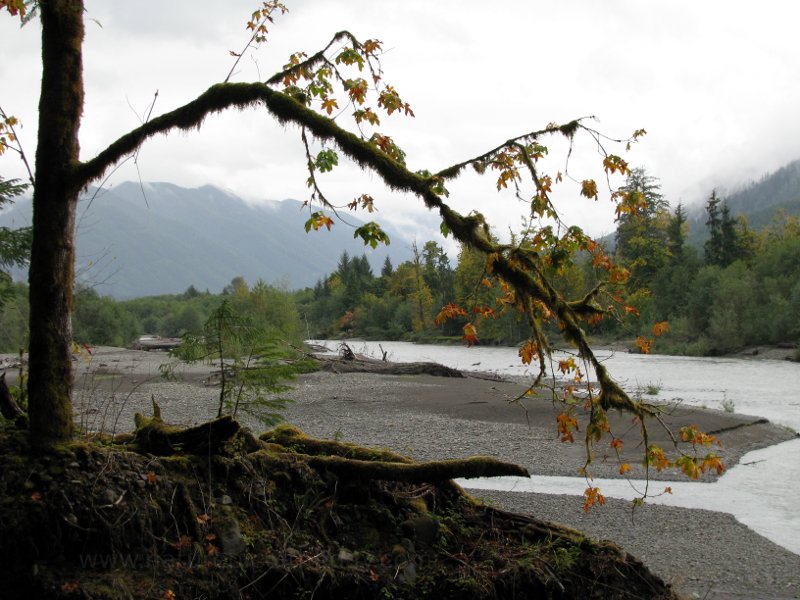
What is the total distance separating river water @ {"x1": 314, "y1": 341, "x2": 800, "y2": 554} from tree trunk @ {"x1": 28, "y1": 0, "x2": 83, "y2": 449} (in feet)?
11.7

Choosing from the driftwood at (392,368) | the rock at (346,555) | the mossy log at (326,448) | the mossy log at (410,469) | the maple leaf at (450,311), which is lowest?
the driftwood at (392,368)

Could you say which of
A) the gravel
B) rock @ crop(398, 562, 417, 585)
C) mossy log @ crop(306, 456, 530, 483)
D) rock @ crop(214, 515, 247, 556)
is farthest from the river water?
rock @ crop(214, 515, 247, 556)

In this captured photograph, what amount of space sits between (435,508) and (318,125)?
3165mm

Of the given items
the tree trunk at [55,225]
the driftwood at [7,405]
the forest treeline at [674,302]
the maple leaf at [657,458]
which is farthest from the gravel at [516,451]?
the forest treeline at [674,302]

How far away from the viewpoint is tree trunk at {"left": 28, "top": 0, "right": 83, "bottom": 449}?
4.41m

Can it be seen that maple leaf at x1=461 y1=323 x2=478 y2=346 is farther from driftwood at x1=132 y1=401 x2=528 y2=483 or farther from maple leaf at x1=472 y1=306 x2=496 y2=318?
driftwood at x1=132 y1=401 x2=528 y2=483

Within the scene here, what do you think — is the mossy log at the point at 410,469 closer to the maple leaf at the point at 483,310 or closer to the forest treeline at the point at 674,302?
the maple leaf at the point at 483,310

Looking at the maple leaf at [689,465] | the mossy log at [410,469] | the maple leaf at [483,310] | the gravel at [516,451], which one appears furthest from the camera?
the gravel at [516,451]

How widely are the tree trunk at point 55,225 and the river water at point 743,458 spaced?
3.58m

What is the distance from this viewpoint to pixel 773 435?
16906 mm

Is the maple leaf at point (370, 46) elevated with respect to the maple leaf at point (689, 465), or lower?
elevated

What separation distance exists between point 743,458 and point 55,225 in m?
14.6

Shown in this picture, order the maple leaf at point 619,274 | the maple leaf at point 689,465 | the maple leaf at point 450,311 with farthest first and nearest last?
the maple leaf at point 450,311, the maple leaf at point 619,274, the maple leaf at point 689,465

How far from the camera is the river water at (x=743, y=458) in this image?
10.7 meters
